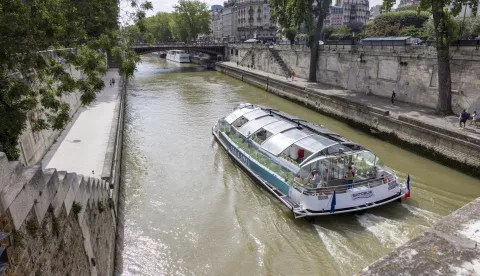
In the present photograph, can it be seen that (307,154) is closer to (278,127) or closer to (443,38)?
(278,127)

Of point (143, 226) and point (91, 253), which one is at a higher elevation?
point (91, 253)

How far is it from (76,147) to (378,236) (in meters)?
11.1

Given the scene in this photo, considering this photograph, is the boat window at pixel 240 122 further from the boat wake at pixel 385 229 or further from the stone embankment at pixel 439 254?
the stone embankment at pixel 439 254

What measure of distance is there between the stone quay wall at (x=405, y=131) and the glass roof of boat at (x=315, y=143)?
644 centimetres

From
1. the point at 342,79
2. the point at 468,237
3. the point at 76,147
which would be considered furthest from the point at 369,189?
the point at 342,79

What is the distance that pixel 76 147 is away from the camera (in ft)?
42.2

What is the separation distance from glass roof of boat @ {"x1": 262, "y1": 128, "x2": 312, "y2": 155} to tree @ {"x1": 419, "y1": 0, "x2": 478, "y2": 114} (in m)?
9.97

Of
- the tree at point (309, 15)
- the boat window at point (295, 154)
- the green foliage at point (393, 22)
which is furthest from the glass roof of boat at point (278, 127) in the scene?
the green foliage at point (393, 22)

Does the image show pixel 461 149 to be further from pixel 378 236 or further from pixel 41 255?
pixel 41 255

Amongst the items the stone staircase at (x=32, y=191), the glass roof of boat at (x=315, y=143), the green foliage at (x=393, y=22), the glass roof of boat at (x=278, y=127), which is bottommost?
the glass roof of boat at (x=315, y=143)

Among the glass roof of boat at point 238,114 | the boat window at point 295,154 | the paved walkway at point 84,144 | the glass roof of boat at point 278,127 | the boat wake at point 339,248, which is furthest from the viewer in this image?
the glass roof of boat at point 238,114

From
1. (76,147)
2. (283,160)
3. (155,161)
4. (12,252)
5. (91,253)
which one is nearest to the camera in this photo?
(12,252)

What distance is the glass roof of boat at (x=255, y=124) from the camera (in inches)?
530

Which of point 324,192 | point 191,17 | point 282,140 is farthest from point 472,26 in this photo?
point 191,17
